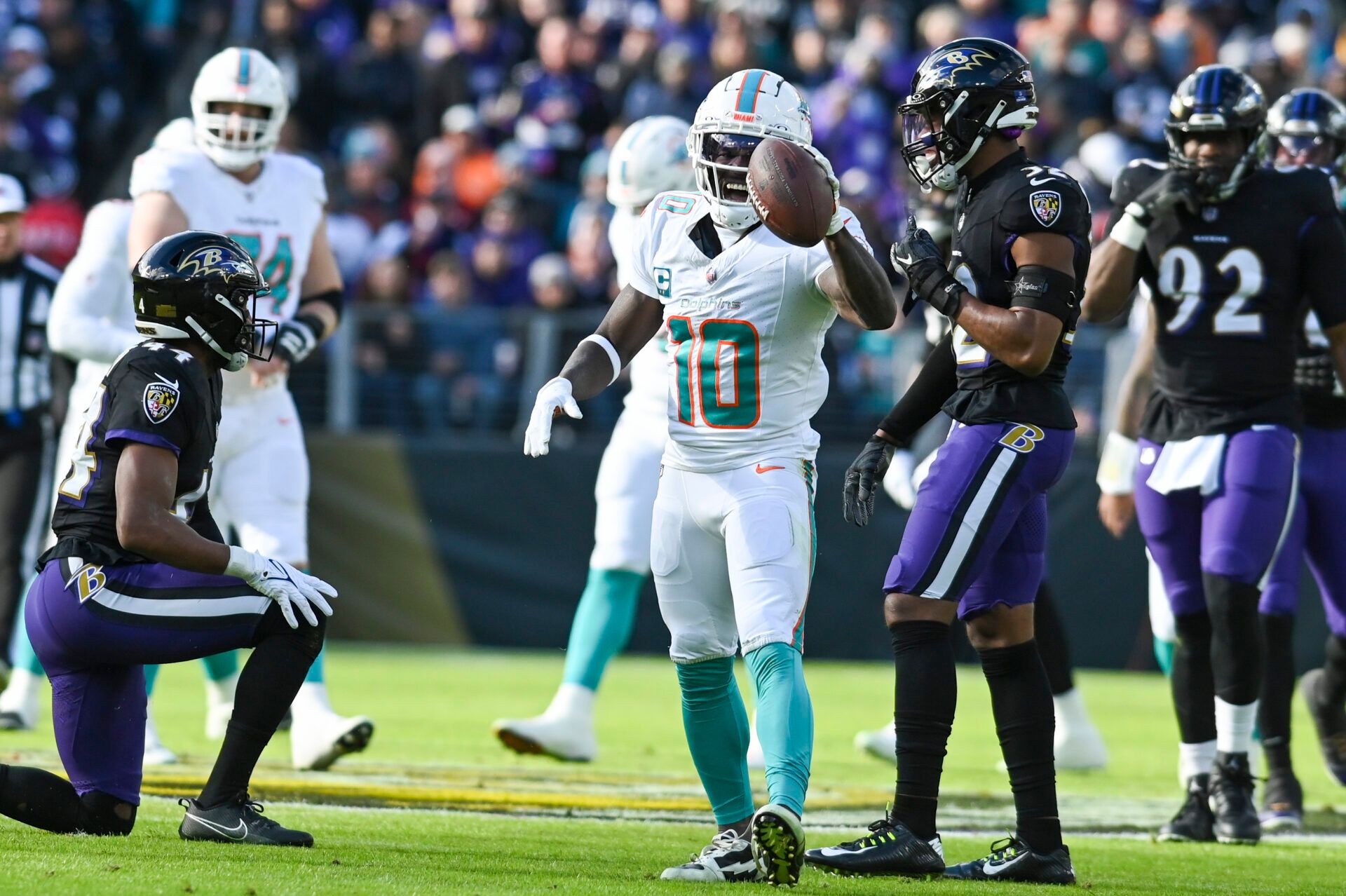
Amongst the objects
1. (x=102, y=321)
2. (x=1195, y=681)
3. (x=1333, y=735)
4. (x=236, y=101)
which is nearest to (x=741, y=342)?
(x=1195, y=681)

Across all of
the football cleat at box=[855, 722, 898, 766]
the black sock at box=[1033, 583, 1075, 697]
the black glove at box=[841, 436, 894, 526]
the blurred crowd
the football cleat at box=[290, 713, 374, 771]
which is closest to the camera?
the black glove at box=[841, 436, 894, 526]

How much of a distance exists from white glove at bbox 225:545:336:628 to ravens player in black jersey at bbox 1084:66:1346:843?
2.59 metres

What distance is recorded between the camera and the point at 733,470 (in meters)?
4.64

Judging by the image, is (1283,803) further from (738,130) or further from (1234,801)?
(738,130)

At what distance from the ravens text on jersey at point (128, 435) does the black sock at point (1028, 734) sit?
205 centimetres

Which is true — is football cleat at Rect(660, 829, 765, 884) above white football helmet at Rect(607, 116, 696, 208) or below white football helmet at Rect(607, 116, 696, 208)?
below

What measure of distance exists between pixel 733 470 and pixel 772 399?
20 cm

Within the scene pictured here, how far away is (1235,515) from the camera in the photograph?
570cm

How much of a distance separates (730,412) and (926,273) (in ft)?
1.96

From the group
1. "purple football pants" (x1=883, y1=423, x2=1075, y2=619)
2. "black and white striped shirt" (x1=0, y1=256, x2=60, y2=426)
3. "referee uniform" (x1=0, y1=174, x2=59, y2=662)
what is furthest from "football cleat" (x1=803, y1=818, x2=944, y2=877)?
"black and white striped shirt" (x1=0, y1=256, x2=60, y2=426)

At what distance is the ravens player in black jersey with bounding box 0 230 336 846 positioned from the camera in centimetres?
455

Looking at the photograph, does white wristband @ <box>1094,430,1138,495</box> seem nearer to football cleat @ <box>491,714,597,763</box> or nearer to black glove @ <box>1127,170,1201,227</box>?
black glove @ <box>1127,170,1201,227</box>

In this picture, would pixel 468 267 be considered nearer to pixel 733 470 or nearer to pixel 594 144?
pixel 594 144

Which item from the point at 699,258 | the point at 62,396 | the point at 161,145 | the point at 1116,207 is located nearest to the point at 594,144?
the point at 62,396
